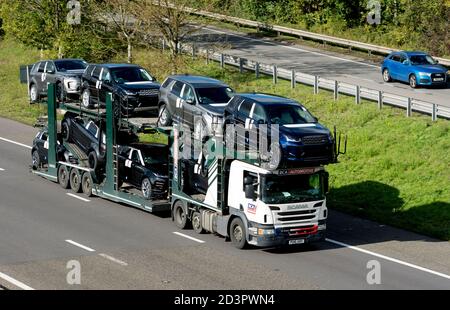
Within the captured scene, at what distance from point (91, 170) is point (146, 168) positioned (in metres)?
2.82

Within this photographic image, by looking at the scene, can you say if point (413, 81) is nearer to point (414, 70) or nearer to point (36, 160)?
point (414, 70)

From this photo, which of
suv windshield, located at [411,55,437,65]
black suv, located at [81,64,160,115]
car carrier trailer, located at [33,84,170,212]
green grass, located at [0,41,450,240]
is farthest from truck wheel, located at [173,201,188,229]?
suv windshield, located at [411,55,437,65]

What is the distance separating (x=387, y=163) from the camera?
32750 mm

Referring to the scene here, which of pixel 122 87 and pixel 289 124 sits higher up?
pixel 122 87

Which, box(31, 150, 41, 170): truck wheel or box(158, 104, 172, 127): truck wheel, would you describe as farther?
box(31, 150, 41, 170): truck wheel

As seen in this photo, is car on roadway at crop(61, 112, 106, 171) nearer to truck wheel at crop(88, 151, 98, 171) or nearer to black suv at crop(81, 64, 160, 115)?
truck wheel at crop(88, 151, 98, 171)

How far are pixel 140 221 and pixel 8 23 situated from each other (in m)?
26.0

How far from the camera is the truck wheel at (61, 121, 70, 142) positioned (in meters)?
32.5

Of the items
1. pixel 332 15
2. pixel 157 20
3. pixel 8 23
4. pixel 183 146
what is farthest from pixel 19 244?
pixel 332 15

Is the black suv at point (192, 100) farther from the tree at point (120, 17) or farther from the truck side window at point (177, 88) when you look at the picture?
the tree at point (120, 17)

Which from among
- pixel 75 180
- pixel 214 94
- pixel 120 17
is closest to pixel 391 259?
pixel 214 94

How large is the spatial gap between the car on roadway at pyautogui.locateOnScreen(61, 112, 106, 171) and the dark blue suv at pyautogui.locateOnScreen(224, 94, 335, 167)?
18.9 ft

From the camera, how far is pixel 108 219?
28125 mm
